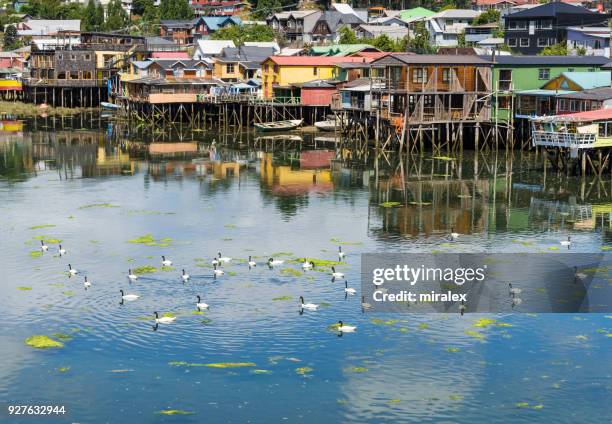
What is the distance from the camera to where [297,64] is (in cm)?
8469

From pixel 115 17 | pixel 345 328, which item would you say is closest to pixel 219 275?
pixel 345 328

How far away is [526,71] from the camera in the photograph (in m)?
67.4

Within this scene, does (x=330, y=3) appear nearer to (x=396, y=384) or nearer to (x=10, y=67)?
(x=10, y=67)

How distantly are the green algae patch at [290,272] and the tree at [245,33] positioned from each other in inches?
3349

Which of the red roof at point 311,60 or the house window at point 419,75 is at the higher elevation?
the red roof at point 311,60

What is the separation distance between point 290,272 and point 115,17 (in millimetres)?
114445

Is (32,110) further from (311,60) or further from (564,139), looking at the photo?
(564,139)

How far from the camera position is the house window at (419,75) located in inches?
2464

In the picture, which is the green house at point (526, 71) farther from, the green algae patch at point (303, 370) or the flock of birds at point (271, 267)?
the green algae patch at point (303, 370)

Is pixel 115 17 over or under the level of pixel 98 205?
over

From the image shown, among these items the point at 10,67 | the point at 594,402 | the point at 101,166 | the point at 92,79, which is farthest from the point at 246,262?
the point at 10,67

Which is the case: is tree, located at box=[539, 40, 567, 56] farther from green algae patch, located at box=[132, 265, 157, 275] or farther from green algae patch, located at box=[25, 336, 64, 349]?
green algae patch, located at box=[25, 336, 64, 349]

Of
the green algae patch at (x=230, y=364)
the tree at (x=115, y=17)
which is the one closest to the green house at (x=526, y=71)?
the green algae patch at (x=230, y=364)

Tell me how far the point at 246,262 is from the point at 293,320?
6.60 metres
